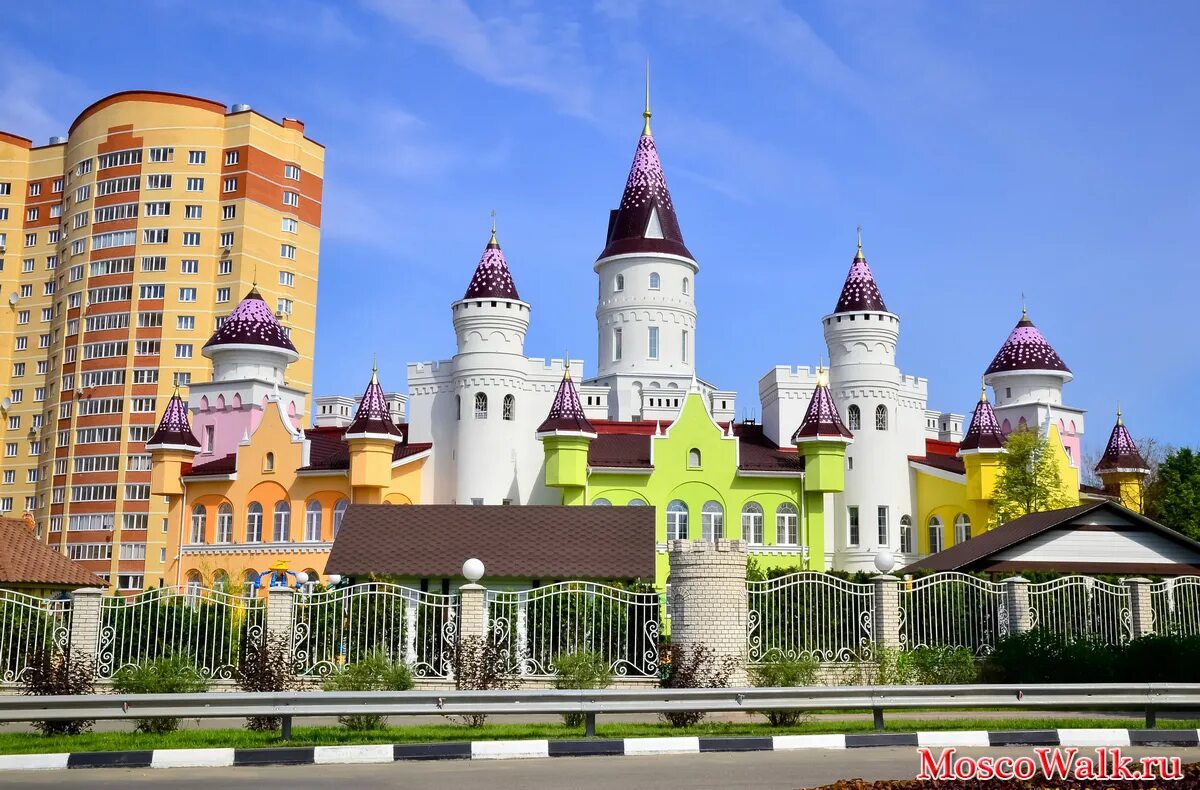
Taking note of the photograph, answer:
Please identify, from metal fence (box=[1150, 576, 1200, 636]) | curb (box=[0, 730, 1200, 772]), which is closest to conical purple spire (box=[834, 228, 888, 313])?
metal fence (box=[1150, 576, 1200, 636])

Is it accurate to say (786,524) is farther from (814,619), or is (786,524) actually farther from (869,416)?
(814,619)

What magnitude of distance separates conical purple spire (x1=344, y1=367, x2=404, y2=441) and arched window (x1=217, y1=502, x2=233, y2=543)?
6118 mm

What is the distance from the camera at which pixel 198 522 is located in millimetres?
47375

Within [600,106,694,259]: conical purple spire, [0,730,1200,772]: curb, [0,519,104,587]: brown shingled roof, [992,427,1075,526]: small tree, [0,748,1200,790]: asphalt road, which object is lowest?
[0,748,1200,790]: asphalt road

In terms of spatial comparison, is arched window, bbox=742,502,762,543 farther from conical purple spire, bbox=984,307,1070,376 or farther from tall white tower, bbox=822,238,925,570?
conical purple spire, bbox=984,307,1070,376

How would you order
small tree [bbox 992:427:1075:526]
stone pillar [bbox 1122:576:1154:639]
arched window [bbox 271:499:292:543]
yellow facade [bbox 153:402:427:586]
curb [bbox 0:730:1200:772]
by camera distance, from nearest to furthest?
curb [bbox 0:730:1200:772], stone pillar [bbox 1122:576:1154:639], small tree [bbox 992:427:1075:526], yellow facade [bbox 153:402:427:586], arched window [bbox 271:499:292:543]

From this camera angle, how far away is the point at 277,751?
1303cm

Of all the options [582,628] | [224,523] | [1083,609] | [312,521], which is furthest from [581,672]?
[224,523]

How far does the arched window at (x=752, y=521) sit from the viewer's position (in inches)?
1762

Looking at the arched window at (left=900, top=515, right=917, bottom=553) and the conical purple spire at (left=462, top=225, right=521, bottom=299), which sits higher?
the conical purple spire at (left=462, top=225, right=521, bottom=299)

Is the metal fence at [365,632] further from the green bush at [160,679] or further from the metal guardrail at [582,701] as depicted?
the metal guardrail at [582,701]

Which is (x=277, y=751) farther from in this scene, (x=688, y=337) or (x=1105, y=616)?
(x=688, y=337)

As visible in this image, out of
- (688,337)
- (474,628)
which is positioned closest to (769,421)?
(688,337)

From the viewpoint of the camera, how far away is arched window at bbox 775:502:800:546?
44.9 m
